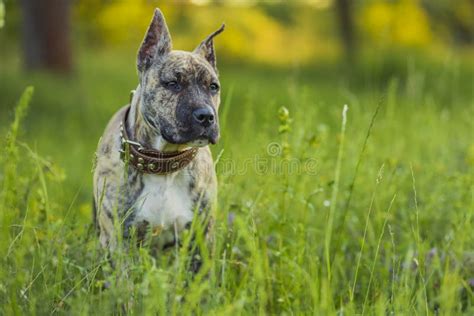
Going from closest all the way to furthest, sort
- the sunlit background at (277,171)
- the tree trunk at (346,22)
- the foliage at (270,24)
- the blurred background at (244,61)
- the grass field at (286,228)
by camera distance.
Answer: the grass field at (286,228), the sunlit background at (277,171), the blurred background at (244,61), the tree trunk at (346,22), the foliage at (270,24)

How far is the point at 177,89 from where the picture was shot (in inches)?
136

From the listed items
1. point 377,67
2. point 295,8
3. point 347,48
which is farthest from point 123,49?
point 377,67

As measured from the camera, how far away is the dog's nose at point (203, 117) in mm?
3279

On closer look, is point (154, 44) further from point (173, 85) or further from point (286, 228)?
point (286, 228)

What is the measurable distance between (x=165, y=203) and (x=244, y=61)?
1444 cm

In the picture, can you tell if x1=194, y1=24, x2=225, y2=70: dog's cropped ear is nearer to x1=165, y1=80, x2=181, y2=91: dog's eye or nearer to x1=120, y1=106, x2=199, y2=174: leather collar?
x1=165, y1=80, x2=181, y2=91: dog's eye

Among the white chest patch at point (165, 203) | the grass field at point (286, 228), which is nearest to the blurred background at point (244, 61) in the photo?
the grass field at point (286, 228)

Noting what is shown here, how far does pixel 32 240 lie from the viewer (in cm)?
334

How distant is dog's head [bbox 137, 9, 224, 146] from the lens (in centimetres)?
329

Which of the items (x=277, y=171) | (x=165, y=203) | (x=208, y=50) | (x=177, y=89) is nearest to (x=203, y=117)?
(x=177, y=89)

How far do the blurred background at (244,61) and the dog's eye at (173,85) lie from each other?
10.0 inches

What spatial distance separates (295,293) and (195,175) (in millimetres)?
797

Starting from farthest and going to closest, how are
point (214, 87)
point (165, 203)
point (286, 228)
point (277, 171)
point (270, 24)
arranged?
1. point (270, 24)
2. point (277, 171)
3. point (286, 228)
4. point (214, 87)
5. point (165, 203)

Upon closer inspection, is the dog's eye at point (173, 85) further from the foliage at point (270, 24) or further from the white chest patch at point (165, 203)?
the foliage at point (270, 24)
